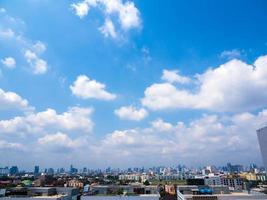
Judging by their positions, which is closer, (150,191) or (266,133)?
(266,133)

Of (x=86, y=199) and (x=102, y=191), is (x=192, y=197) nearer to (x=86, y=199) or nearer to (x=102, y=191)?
(x=86, y=199)

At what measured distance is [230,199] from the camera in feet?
105

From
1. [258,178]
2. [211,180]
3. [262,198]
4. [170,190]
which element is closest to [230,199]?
[262,198]

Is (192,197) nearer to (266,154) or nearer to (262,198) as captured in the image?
(262,198)

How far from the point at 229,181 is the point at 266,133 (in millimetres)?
61216

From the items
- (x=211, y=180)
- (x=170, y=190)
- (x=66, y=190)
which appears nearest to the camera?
(x=66, y=190)

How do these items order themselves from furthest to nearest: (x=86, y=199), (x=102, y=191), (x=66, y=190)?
1. (x=102, y=191)
2. (x=66, y=190)
3. (x=86, y=199)

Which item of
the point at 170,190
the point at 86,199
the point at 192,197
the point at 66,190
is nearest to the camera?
the point at 86,199

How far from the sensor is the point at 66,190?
153ft

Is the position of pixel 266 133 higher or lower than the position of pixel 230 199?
higher

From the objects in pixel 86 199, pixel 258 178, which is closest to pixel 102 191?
pixel 86 199

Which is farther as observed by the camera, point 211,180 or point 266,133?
point 211,180

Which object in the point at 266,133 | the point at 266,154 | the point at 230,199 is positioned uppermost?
the point at 266,133

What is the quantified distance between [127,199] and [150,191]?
2133 cm
